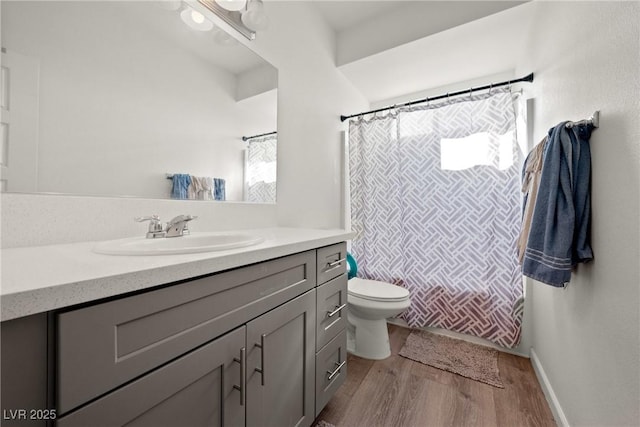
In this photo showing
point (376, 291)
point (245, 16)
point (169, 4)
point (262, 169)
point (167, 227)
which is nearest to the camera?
point (167, 227)

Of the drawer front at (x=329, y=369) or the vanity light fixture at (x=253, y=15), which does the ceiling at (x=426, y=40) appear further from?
the drawer front at (x=329, y=369)

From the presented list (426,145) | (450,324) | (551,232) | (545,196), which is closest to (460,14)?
(426,145)

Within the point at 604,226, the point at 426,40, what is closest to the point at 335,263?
the point at 604,226

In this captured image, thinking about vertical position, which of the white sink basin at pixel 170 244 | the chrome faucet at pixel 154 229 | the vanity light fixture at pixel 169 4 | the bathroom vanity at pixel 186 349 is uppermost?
the vanity light fixture at pixel 169 4

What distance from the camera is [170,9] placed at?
1104mm

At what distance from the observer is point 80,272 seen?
1.61 ft

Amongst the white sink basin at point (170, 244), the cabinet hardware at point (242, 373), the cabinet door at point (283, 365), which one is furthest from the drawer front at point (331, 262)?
the cabinet hardware at point (242, 373)

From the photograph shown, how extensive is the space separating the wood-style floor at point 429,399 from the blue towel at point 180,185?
1255 millimetres

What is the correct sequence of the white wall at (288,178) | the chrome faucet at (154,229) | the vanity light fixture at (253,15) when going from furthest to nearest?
the vanity light fixture at (253,15) < the chrome faucet at (154,229) < the white wall at (288,178)

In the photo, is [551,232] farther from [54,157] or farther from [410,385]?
[54,157]

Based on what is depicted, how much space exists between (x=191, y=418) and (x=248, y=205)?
39.0 inches

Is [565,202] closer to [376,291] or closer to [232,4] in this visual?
[376,291]

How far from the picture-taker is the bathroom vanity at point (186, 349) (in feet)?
1.39

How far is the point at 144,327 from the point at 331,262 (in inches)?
31.9
